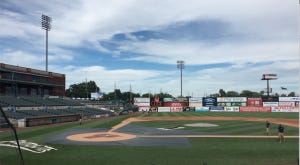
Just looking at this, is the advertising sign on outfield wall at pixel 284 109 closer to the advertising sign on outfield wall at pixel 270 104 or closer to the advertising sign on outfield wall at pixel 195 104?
the advertising sign on outfield wall at pixel 270 104

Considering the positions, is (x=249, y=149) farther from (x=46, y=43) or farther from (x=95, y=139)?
(x=46, y=43)

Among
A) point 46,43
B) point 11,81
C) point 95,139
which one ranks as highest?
point 46,43

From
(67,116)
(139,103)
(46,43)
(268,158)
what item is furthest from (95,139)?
(139,103)

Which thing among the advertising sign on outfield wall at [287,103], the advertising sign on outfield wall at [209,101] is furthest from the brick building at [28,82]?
the advertising sign on outfield wall at [287,103]

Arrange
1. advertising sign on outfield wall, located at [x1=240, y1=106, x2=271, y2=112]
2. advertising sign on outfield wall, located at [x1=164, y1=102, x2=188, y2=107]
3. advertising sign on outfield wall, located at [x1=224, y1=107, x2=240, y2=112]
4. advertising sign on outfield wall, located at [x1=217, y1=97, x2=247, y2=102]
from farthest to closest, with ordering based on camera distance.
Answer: advertising sign on outfield wall, located at [x1=164, y1=102, x2=188, y2=107]
advertising sign on outfield wall, located at [x1=217, y1=97, x2=247, y2=102]
advertising sign on outfield wall, located at [x1=224, y1=107, x2=240, y2=112]
advertising sign on outfield wall, located at [x1=240, y1=106, x2=271, y2=112]

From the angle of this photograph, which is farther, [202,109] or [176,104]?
[176,104]

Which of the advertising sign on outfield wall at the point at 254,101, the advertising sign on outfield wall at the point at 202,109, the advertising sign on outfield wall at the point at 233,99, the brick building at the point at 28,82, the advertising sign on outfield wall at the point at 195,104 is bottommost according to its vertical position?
the advertising sign on outfield wall at the point at 202,109

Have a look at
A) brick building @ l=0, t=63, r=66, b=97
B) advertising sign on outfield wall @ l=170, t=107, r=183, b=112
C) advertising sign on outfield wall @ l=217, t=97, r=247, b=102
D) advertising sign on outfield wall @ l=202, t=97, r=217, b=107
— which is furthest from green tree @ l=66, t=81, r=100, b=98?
advertising sign on outfield wall @ l=217, t=97, r=247, b=102

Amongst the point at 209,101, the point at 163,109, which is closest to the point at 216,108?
the point at 209,101

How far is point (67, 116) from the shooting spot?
180 ft

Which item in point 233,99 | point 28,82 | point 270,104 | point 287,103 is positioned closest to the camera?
point 28,82

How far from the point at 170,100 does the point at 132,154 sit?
75.7 meters

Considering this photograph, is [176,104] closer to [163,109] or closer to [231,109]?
[163,109]

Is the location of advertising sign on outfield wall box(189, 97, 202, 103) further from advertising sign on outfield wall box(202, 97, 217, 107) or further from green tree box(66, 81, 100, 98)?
green tree box(66, 81, 100, 98)
